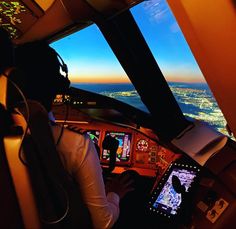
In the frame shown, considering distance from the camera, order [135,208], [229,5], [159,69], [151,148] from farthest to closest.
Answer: [151,148]
[159,69]
[135,208]
[229,5]

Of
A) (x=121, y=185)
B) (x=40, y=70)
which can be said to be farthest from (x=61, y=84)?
(x=121, y=185)

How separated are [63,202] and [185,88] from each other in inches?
57.6

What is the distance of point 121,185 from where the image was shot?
6.05 ft

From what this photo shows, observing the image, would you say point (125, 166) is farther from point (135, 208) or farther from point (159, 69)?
point (159, 69)

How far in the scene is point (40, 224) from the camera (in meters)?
1.16

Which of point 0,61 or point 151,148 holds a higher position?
point 0,61

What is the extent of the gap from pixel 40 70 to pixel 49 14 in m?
0.93

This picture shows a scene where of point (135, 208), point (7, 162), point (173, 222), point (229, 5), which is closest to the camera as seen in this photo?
point (229, 5)

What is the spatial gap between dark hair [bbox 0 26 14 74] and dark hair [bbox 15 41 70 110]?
12 cm

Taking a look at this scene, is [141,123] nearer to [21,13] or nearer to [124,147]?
[124,147]

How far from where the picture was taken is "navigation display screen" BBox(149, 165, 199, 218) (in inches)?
66.2

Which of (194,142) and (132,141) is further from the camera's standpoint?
(132,141)

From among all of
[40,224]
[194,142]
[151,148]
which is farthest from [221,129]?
[40,224]

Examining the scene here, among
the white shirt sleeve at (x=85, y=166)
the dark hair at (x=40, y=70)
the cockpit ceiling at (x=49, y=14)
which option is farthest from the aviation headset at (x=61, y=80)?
the cockpit ceiling at (x=49, y=14)
